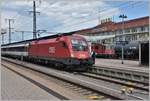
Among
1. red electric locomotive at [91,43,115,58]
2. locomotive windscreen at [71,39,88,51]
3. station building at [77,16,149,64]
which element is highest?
station building at [77,16,149,64]

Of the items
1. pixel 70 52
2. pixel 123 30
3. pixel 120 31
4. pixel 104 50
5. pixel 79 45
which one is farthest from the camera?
pixel 120 31

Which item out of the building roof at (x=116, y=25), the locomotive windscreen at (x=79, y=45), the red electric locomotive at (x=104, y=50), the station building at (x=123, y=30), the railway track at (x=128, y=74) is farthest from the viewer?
the building roof at (x=116, y=25)

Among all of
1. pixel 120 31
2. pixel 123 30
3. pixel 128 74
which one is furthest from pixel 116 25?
pixel 128 74

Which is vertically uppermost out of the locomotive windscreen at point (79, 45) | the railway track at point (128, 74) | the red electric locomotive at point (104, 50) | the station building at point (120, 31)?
the station building at point (120, 31)

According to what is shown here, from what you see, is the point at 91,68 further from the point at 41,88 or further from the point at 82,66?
the point at 41,88

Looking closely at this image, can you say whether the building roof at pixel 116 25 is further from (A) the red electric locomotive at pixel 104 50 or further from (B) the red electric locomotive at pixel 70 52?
(B) the red electric locomotive at pixel 70 52

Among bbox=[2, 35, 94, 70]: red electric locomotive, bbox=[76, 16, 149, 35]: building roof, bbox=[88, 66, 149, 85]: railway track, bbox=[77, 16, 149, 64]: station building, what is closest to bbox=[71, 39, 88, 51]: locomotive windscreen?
bbox=[2, 35, 94, 70]: red electric locomotive

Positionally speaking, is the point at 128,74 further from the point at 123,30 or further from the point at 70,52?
the point at 123,30

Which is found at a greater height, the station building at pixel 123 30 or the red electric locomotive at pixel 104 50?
the station building at pixel 123 30

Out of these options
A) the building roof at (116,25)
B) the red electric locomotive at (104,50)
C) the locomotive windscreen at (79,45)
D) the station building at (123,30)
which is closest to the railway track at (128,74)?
the locomotive windscreen at (79,45)

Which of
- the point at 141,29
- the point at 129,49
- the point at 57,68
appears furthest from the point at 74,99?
the point at 141,29

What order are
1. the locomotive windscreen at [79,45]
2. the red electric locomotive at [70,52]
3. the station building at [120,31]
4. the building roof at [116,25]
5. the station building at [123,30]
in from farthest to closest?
the building roof at [116,25] → the station building at [123,30] → the station building at [120,31] → the locomotive windscreen at [79,45] → the red electric locomotive at [70,52]

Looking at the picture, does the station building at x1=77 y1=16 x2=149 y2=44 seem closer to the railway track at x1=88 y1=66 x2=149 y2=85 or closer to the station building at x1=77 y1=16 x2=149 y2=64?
the station building at x1=77 y1=16 x2=149 y2=64

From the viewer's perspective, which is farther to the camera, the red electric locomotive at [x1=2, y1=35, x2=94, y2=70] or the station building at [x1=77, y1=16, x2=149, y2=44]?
the station building at [x1=77, y1=16, x2=149, y2=44]
